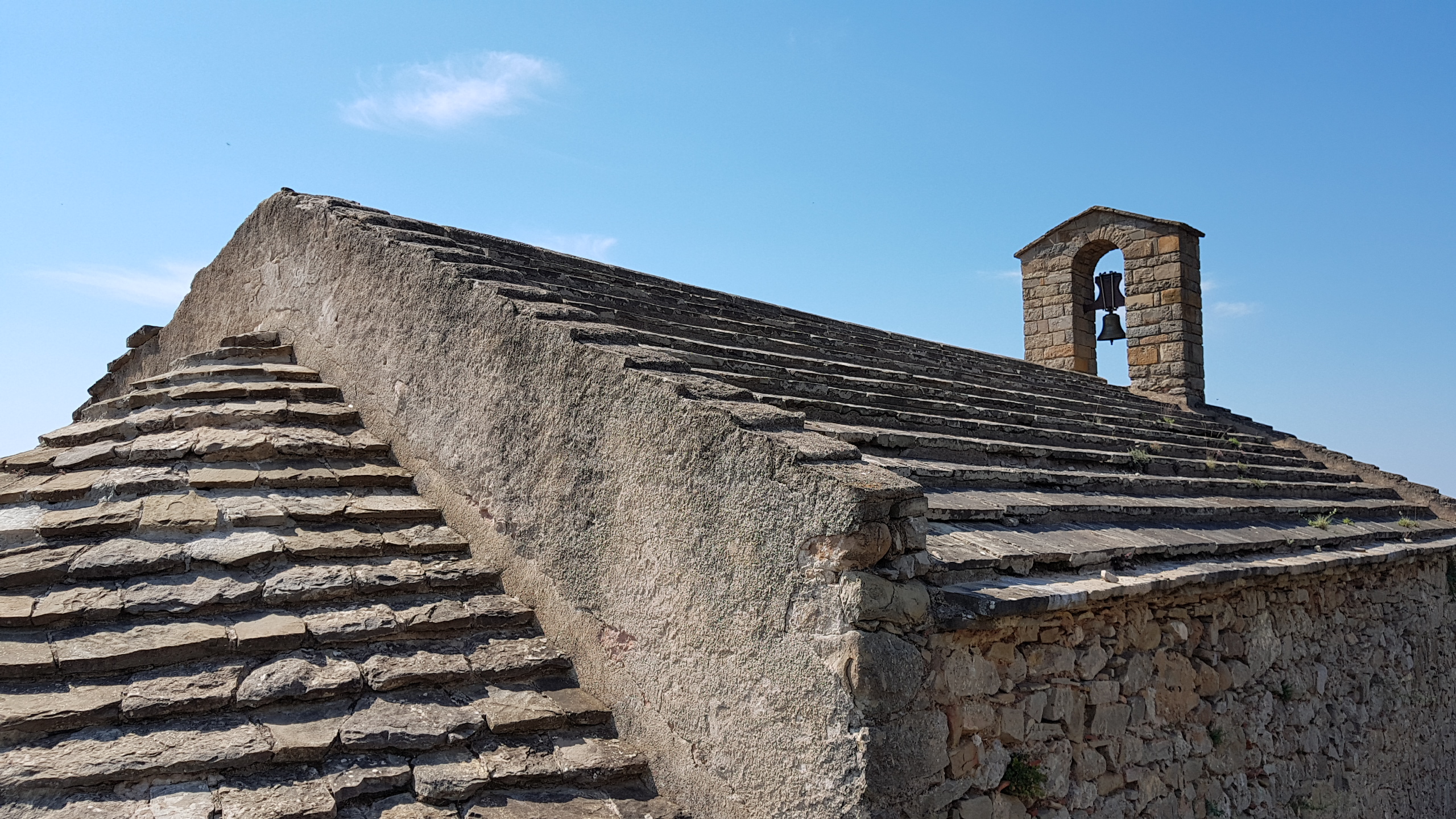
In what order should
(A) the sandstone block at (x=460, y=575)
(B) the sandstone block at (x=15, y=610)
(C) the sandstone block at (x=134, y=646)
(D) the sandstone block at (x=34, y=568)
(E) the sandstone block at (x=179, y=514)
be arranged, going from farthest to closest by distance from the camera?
(A) the sandstone block at (x=460, y=575), (E) the sandstone block at (x=179, y=514), (D) the sandstone block at (x=34, y=568), (B) the sandstone block at (x=15, y=610), (C) the sandstone block at (x=134, y=646)

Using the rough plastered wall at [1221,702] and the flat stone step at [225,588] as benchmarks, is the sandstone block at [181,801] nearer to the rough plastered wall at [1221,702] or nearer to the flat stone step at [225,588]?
the flat stone step at [225,588]

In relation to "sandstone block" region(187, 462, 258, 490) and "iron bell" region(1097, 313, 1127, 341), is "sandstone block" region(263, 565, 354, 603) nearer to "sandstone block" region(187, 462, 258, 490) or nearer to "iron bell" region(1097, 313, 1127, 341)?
"sandstone block" region(187, 462, 258, 490)

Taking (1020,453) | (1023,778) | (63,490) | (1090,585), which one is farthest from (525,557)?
(1020,453)

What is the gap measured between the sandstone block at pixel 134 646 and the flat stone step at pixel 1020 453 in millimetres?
2238

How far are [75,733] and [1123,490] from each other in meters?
4.74

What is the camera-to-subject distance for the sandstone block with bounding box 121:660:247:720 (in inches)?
121

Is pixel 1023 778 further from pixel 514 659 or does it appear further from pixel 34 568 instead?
pixel 34 568

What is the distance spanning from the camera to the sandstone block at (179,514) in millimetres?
3920

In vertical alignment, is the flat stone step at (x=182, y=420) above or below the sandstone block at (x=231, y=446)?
above

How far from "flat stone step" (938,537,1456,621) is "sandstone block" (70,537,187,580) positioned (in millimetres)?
2901

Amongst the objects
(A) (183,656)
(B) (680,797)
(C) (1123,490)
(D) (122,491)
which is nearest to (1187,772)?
(C) (1123,490)

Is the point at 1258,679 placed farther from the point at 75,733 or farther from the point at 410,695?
the point at 75,733

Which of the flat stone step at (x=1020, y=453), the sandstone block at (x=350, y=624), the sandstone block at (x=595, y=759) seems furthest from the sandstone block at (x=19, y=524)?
the flat stone step at (x=1020, y=453)

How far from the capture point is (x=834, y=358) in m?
5.87
